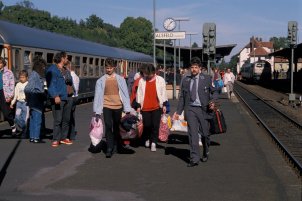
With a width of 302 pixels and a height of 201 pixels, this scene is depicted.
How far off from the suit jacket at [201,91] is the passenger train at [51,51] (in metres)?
8.05

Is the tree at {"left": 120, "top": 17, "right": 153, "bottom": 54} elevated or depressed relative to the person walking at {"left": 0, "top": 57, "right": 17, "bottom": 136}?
elevated

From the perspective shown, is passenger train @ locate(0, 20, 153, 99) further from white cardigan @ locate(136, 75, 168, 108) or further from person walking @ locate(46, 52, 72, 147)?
white cardigan @ locate(136, 75, 168, 108)

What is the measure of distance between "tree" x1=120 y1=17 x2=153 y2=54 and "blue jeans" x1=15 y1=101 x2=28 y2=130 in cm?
10447

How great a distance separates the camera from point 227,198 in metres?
6.48

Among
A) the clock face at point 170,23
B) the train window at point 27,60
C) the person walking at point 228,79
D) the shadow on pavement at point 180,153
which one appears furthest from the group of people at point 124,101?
the person walking at point 228,79

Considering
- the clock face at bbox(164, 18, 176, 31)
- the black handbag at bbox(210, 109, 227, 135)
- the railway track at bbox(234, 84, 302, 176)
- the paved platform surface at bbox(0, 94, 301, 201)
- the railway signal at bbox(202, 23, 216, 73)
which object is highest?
the clock face at bbox(164, 18, 176, 31)

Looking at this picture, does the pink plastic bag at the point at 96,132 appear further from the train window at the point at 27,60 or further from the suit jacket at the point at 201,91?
the train window at the point at 27,60

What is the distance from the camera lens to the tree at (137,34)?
390 feet

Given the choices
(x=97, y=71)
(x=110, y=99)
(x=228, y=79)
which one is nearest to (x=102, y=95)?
(x=110, y=99)

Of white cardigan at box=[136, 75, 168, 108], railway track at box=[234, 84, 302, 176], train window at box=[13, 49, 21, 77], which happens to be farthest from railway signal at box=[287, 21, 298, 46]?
white cardigan at box=[136, 75, 168, 108]

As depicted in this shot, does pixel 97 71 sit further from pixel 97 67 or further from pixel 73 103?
pixel 73 103

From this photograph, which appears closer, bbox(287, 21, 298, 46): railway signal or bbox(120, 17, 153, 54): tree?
bbox(287, 21, 298, 46): railway signal

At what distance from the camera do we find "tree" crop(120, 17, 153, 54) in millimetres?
118938

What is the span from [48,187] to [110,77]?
3075 millimetres
